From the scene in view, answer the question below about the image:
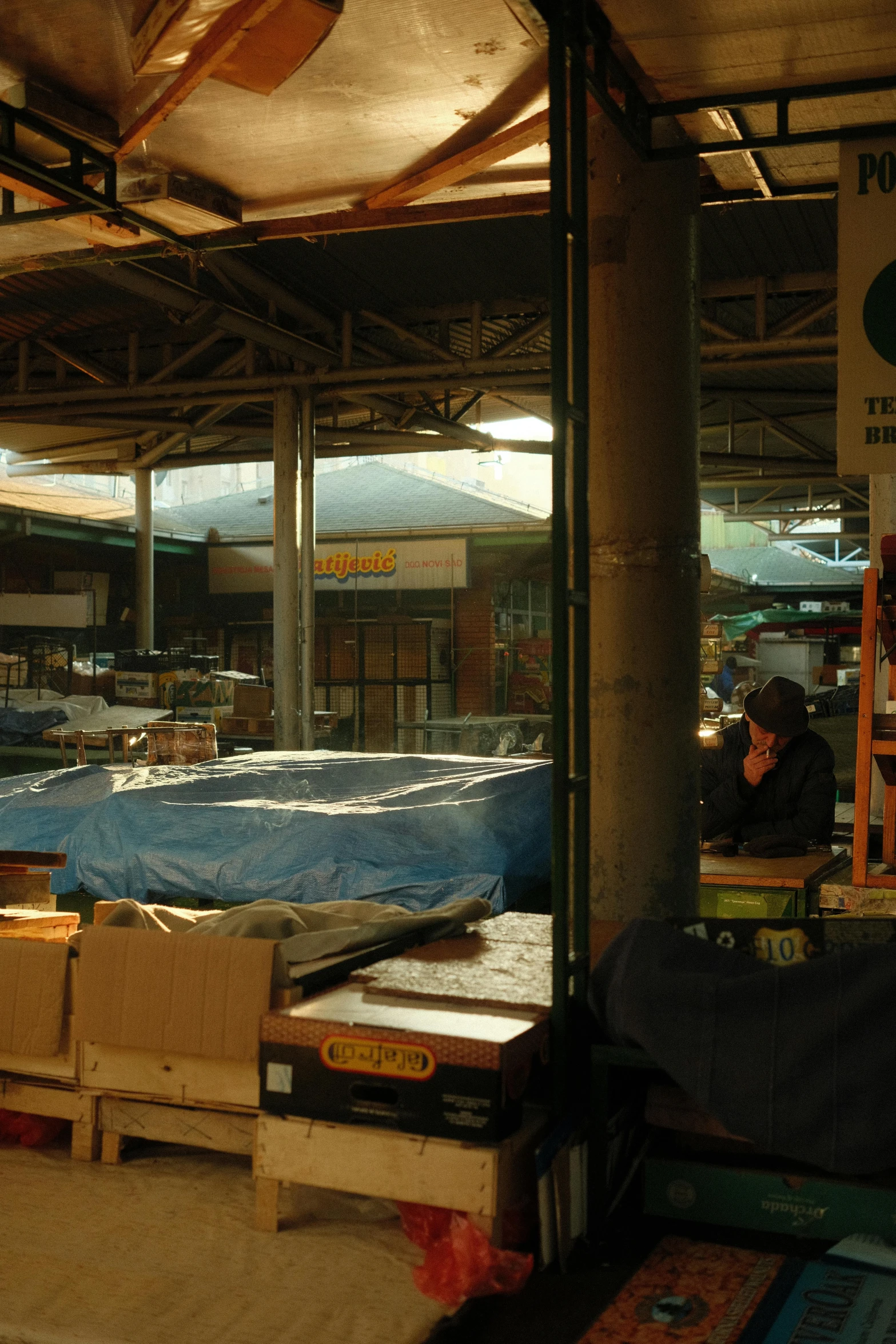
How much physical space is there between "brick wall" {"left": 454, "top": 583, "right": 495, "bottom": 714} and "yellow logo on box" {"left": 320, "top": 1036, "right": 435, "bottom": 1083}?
62.8 ft

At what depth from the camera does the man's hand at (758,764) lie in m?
6.20

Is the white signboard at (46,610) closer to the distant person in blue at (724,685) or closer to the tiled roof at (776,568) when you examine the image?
the distant person in blue at (724,685)

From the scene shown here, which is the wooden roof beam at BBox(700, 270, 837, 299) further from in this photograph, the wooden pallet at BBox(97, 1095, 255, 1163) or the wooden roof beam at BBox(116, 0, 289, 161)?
the wooden pallet at BBox(97, 1095, 255, 1163)

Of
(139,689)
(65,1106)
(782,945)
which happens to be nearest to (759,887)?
(782,945)

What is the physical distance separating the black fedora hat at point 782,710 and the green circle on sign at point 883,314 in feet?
7.34

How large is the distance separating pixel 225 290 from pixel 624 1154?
1114 cm

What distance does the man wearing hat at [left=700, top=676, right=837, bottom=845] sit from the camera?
243 inches

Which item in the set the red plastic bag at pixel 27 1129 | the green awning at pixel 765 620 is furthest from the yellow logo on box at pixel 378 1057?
the green awning at pixel 765 620

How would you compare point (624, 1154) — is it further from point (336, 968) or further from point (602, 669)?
point (602, 669)

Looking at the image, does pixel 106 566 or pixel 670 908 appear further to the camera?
pixel 106 566

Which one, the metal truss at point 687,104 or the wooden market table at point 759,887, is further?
the wooden market table at point 759,887

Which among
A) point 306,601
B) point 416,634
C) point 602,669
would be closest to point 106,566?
point 416,634

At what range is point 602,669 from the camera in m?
4.68

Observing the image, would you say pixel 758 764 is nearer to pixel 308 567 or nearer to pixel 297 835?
pixel 297 835
